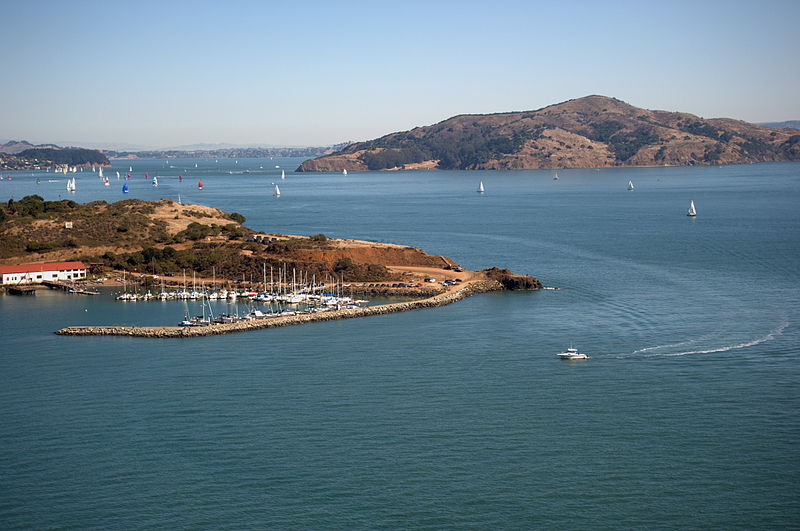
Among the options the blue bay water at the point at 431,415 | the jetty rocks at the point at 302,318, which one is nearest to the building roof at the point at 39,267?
the blue bay water at the point at 431,415

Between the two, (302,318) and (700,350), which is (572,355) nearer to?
(700,350)

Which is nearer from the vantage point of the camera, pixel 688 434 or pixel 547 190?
pixel 688 434

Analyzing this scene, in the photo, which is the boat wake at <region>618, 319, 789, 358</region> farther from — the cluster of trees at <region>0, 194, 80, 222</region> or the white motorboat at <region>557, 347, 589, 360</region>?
the cluster of trees at <region>0, 194, 80, 222</region>

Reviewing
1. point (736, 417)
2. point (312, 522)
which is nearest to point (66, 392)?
point (312, 522)

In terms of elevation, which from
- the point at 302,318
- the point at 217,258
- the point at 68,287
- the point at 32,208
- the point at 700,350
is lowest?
the point at 700,350

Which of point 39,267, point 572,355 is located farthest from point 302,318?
point 39,267

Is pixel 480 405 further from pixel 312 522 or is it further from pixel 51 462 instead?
pixel 51 462

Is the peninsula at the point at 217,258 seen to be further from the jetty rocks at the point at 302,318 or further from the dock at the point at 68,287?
the dock at the point at 68,287

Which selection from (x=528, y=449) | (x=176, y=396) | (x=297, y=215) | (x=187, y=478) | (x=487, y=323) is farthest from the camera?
(x=297, y=215)
